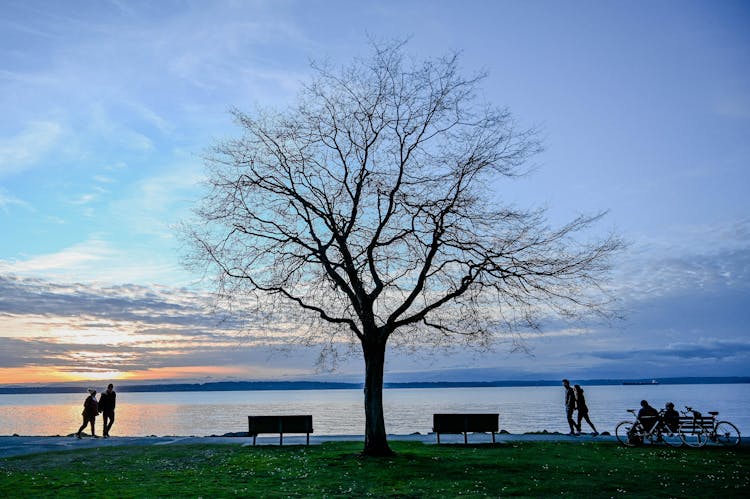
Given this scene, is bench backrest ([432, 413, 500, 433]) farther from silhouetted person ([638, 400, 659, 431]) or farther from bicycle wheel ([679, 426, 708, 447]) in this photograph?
bicycle wheel ([679, 426, 708, 447])

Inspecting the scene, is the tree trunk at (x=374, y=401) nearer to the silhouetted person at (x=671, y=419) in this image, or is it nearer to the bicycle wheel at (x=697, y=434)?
the silhouetted person at (x=671, y=419)

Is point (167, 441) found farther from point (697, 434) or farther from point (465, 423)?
point (697, 434)

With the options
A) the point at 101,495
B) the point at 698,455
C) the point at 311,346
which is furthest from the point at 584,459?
the point at 101,495

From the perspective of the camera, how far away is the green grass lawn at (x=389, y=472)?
13.5 meters

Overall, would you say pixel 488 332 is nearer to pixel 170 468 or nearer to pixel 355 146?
pixel 355 146

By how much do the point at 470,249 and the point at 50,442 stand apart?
18812 mm

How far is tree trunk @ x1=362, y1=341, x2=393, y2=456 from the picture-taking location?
19.4 m

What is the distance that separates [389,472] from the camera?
1620cm

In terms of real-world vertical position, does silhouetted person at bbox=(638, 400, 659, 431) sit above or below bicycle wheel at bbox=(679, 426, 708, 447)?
above

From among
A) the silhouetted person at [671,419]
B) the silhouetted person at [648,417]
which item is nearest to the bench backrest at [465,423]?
the silhouetted person at [648,417]

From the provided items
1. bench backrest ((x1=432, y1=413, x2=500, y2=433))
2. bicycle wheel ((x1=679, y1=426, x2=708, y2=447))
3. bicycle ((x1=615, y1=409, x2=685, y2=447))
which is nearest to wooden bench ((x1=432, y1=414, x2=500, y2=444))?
bench backrest ((x1=432, y1=413, x2=500, y2=433))

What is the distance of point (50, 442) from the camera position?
86.4 feet

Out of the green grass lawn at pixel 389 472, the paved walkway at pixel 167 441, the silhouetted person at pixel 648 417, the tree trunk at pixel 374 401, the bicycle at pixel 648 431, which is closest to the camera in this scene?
the green grass lawn at pixel 389 472

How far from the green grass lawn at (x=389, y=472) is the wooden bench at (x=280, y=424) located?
728 mm
